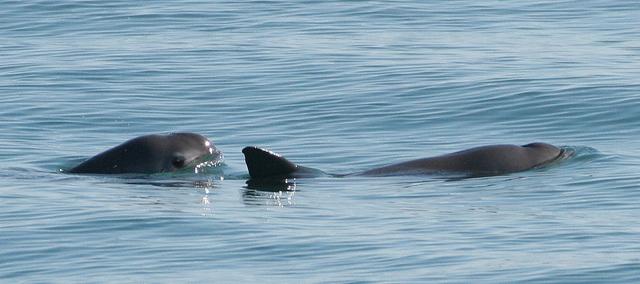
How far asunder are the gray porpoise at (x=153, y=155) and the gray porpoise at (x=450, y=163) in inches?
50.7

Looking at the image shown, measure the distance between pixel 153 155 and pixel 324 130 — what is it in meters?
3.62

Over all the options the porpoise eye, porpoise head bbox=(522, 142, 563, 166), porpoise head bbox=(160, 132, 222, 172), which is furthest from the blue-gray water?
the porpoise eye

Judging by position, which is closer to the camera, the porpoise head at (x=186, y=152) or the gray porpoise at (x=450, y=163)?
the gray porpoise at (x=450, y=163)

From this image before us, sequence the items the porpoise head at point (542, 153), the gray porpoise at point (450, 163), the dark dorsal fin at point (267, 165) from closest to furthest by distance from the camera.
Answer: the dark dorsal fin at point (267, 165) → the gray porpoise at point (450, 163) → the porpoise head at point (542, 153)

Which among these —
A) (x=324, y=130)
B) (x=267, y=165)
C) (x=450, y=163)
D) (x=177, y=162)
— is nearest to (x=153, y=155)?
(x=177, y=162)

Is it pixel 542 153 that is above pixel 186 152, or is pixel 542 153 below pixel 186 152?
above

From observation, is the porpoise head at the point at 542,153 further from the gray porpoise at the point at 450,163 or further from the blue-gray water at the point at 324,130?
the blue-gray water at the point at 324,130

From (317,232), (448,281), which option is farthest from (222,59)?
(448,281)

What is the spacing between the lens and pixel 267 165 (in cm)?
1883

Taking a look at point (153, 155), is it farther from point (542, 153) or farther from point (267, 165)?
point (542, 153)

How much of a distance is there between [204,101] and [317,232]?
10584 mm

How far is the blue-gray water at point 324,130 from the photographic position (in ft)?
47.3

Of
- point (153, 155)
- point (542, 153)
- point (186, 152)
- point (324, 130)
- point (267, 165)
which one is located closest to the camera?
point (267, 165)

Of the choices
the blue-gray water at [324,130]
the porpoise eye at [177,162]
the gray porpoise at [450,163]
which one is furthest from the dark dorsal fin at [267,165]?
the porpoise eye at [177,162]
